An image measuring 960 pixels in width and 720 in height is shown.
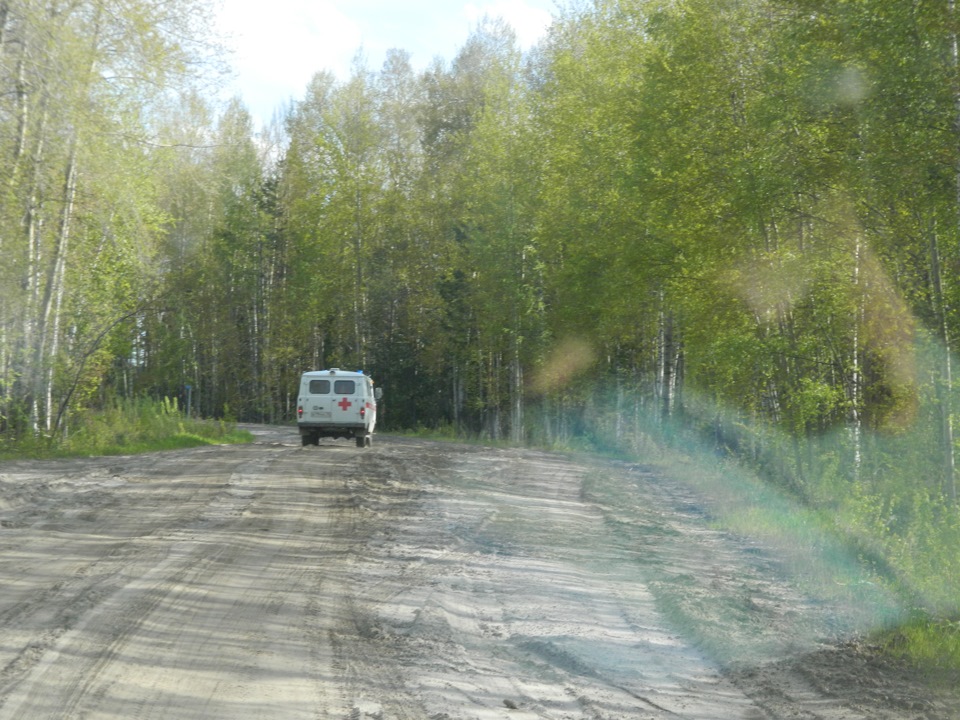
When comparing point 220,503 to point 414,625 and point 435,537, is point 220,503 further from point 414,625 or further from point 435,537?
point 414,625

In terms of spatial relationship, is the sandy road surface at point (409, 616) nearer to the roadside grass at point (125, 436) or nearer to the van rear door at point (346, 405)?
the roadside grass at point (125, 436)

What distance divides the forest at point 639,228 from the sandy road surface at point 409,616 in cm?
218

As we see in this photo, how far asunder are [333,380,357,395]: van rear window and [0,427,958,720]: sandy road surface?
1415cm

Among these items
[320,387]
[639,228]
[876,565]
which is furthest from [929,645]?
[320,387]

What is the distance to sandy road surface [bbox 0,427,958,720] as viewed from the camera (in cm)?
628

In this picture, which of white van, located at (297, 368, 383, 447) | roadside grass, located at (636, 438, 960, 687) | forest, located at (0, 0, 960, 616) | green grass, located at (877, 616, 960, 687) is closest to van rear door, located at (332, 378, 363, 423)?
white van, located at (297, 368, 383, 447)

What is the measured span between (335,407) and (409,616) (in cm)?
2209

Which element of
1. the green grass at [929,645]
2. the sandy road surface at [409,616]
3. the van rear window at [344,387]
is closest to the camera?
the sandy road surface at [409,616]

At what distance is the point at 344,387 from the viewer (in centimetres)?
3053

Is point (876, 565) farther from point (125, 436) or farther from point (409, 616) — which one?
point (125, 436)

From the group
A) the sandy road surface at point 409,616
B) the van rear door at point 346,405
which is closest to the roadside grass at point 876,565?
the sandy road surface at point 409,616

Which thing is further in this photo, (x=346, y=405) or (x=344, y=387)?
(x=344, y=387)

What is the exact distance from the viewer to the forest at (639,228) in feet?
40.7

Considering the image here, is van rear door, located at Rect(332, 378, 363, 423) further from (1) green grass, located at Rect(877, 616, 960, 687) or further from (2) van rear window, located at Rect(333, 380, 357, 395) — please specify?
(1) green grass, located at Rect(877, 616, 960, 687)
